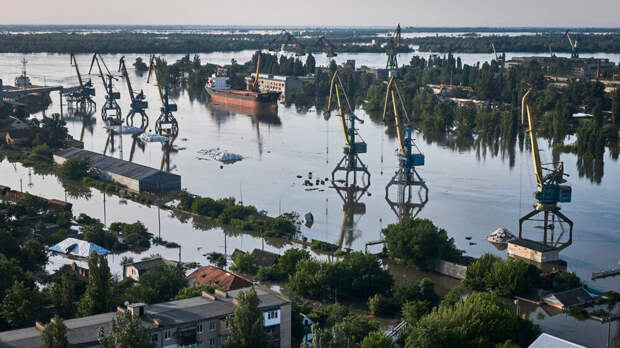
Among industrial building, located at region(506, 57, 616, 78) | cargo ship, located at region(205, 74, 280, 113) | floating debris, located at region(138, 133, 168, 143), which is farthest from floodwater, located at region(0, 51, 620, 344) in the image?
industrial building, located at region(506, 57, 616, 78)

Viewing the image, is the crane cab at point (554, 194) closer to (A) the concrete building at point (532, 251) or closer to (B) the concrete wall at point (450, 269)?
(A) the concrete building at point (532, 251)

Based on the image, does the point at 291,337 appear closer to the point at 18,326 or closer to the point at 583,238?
the point at 18,326

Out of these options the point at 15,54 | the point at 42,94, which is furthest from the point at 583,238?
the point at 15,54

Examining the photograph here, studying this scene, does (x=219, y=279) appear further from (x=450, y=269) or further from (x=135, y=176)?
(x=135, y=176)

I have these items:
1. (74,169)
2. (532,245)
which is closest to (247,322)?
(532,245)

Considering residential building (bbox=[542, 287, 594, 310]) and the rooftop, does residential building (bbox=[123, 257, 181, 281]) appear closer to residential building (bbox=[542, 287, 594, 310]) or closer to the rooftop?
residential building (bbox=[542, 287, 594, 310])

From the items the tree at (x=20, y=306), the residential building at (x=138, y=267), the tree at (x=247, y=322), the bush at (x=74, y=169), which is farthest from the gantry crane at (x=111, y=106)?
the tree at (x=247, y=322)
